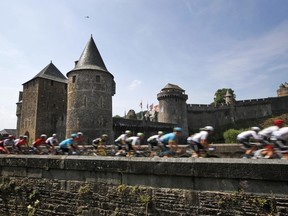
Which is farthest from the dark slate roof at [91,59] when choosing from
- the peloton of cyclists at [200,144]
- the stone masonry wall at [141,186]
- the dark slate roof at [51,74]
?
the peloton of cyclists at [200,144]

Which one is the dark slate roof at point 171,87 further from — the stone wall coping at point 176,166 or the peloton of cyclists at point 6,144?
the stone wall coping at point 176,166

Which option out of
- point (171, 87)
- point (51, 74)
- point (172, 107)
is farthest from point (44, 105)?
point (171, 87)

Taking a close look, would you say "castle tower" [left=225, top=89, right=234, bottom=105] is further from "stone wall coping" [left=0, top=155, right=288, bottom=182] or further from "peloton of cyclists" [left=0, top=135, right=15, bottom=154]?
"stone wall coping" [left=0, top=155, right=288, bottom=182]

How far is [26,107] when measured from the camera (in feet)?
122

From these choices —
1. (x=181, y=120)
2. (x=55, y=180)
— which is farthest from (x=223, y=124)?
(x=55, y=180)

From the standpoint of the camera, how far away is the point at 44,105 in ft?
118

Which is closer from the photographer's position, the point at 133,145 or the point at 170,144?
the point at 170,144

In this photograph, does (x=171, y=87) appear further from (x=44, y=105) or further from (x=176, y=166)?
(x=176, y=166)

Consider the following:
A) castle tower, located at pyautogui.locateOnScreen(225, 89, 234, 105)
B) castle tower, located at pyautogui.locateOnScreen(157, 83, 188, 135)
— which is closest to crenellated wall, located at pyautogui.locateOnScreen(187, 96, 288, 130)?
castle tower, located at pyautogui.locateOnScreen(225, 89, 234, 105)

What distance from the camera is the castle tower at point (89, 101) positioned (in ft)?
90.5

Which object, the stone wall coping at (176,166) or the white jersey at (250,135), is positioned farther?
the white jersey at (250,135)

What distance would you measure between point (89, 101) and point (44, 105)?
11.6 m

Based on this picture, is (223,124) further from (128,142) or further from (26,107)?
(128,142)

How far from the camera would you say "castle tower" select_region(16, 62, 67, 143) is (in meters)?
35.0
